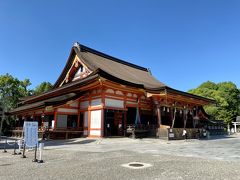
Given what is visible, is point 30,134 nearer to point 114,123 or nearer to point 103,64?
point 114,123

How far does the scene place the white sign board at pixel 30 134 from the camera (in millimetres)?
9789

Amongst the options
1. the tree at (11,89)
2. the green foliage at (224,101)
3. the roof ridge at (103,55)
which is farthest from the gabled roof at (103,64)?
the green foliage at (224,101)

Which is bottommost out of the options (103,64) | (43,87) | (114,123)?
(114,123)

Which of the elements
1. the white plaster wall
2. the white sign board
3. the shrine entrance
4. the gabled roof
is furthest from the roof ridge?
the white sign board

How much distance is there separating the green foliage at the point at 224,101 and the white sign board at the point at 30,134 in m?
44.8

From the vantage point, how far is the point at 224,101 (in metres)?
51.3

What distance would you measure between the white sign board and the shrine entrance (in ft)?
33.4

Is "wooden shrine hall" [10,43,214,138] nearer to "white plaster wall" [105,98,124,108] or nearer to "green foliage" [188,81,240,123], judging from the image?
"white plaster wall" [105,98,124,108]

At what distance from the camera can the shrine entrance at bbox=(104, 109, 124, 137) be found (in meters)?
20.7

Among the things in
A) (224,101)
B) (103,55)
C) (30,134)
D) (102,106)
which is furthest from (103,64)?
(224,101)

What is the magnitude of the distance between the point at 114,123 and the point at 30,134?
12.2 metres

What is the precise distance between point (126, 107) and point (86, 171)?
1475 cm

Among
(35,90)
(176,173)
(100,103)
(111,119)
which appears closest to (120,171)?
(176,173)

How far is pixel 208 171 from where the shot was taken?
676 centimetres
